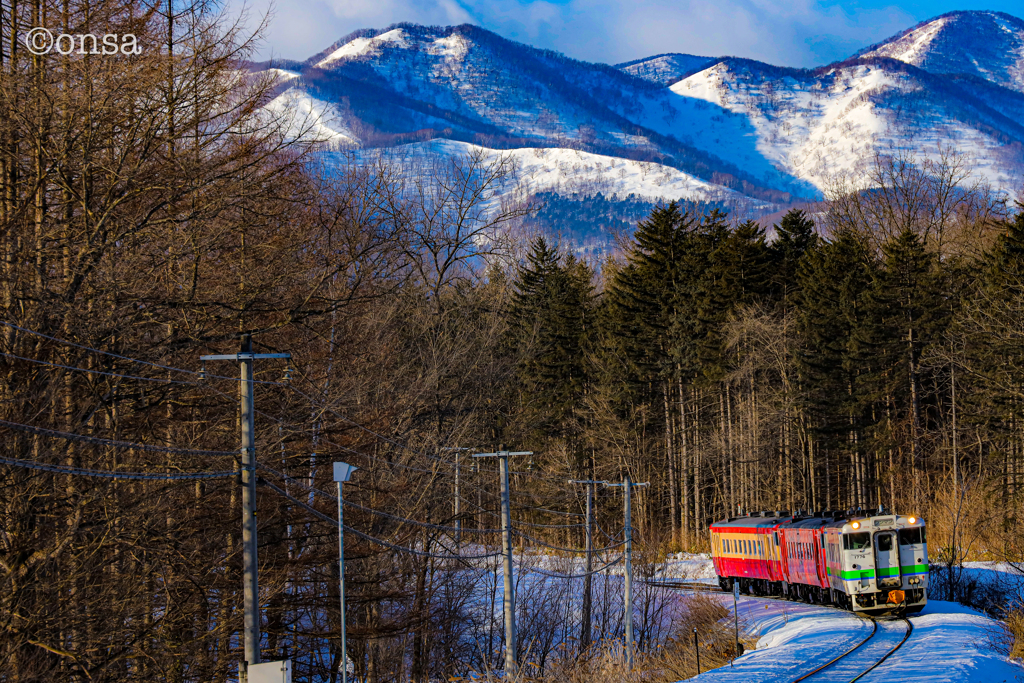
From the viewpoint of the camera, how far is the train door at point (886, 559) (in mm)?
28906

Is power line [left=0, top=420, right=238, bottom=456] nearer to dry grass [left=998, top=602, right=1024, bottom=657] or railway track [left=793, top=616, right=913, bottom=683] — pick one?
railway track [left=793, top=616, right=913, bottom=683]

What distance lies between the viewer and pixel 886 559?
28906mm

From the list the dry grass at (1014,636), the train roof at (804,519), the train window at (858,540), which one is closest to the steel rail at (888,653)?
the dry grass at (1014,636)

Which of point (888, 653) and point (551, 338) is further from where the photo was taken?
point (551, 338)

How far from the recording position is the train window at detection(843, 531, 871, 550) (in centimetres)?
2898

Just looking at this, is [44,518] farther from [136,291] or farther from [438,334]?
[438,334]

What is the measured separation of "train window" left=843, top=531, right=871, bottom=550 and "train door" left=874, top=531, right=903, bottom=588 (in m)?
0.22

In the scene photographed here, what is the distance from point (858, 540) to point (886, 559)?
3.00 feet

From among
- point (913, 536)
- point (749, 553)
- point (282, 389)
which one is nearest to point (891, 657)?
point (913, 536)

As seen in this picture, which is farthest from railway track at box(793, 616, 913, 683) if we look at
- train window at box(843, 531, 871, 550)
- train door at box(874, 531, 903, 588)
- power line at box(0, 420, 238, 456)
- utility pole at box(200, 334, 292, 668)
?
power line at box(0, 420, 238, 456)

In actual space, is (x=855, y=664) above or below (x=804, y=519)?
below

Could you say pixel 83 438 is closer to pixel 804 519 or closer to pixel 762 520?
pixel 804 519

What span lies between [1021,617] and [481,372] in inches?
852

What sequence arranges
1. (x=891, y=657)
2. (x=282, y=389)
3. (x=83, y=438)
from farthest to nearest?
(x=891, y=657)
(x=282, y=389)
(x=83, y=438)
